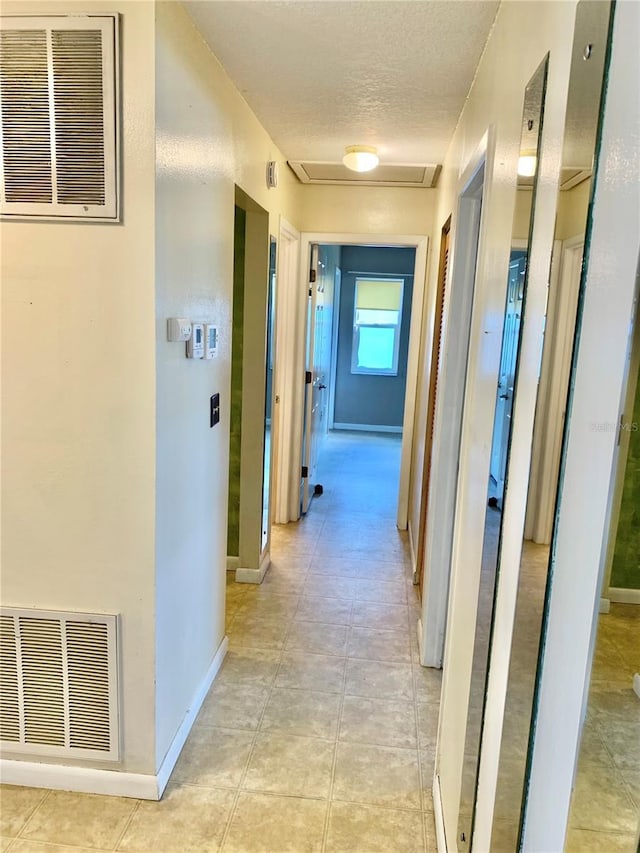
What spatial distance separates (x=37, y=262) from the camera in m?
→ 1.69

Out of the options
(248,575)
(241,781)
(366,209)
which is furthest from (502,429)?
(366,209)

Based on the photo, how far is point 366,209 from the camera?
4129 mm

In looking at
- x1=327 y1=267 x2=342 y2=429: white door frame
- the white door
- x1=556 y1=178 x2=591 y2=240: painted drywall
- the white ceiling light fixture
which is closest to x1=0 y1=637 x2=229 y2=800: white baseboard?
the white door

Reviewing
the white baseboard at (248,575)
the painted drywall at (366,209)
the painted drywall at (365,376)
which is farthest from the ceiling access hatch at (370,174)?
the painted drywall at (365,376)

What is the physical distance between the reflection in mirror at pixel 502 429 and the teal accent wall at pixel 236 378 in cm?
214

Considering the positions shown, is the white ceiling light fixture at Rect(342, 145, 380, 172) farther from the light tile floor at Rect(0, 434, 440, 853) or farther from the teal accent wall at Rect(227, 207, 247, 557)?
the light tile floor at Rect(0, 434, 440, 853)

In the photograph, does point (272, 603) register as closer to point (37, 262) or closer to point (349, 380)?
point (37, 262)

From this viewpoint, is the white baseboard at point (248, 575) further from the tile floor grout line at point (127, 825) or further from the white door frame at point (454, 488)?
the tile floor grout line at point (127, 825)

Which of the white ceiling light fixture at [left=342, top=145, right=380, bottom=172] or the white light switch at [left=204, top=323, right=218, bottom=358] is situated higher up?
the white ceiling light fixture at [left=342, top=145, right=380, bottom=172]

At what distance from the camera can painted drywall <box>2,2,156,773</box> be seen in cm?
164

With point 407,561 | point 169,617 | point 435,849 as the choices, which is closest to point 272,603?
point 407,561

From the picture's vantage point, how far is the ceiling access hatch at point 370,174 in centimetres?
352

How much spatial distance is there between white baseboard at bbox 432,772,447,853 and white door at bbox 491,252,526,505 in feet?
3.67

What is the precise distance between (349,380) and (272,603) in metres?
5.05
